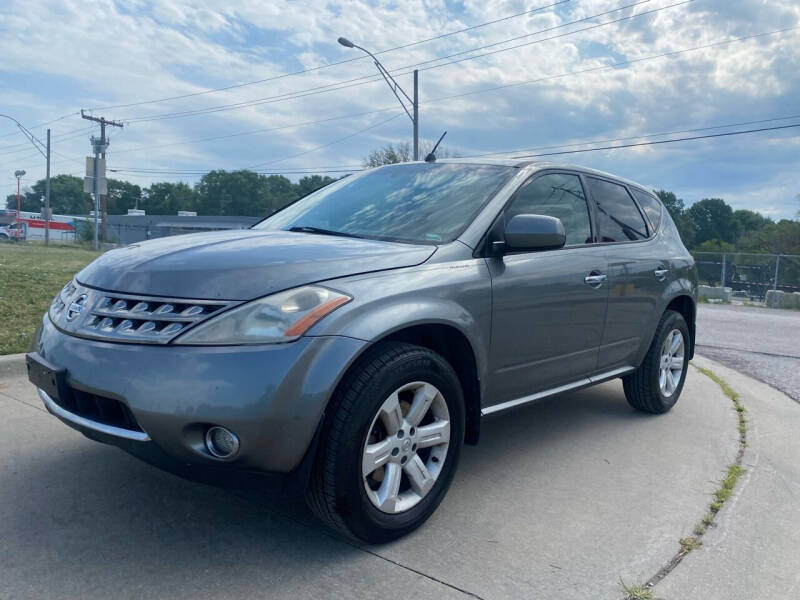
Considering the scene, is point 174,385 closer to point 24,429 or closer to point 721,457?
point 24,429

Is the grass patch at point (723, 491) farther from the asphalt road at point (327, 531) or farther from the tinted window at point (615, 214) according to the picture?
the tinted window at point (615, 214)

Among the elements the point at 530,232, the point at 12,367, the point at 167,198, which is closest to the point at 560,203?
the point at 530,232

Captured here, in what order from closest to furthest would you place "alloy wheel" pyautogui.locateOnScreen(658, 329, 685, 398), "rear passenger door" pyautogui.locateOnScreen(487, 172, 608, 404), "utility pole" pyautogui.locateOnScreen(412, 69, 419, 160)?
"rear passenger door" pyautogui.locateOnScreen(487, 172, 608, 404), "alloy wheel" pyautogui.locateOnScreen(658, 329, 685, 398), "utility pole" pyautogui.locateOnScreen(412, 69, 419, 160)

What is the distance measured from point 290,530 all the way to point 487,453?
147 cm

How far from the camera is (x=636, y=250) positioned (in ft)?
15.0

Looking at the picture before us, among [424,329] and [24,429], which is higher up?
[424,329]

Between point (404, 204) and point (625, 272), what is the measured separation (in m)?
1.59

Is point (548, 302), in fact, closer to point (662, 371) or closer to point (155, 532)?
point (662, 371)

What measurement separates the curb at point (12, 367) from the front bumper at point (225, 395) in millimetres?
3052

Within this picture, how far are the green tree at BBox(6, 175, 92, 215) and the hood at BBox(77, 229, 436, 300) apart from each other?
11715cm

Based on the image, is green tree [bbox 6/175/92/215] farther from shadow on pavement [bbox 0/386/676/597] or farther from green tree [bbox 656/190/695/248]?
shadow on pavement [bbox 0/386/676/597]

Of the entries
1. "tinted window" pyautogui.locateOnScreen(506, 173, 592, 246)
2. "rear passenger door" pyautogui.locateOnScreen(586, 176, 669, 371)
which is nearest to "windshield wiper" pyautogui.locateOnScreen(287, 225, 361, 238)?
"tinted window" pyautogui.locateOnScreen(506, 173, 592, 246)

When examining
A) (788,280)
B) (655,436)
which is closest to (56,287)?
(655,436)

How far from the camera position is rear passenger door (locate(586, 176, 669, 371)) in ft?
13.9
